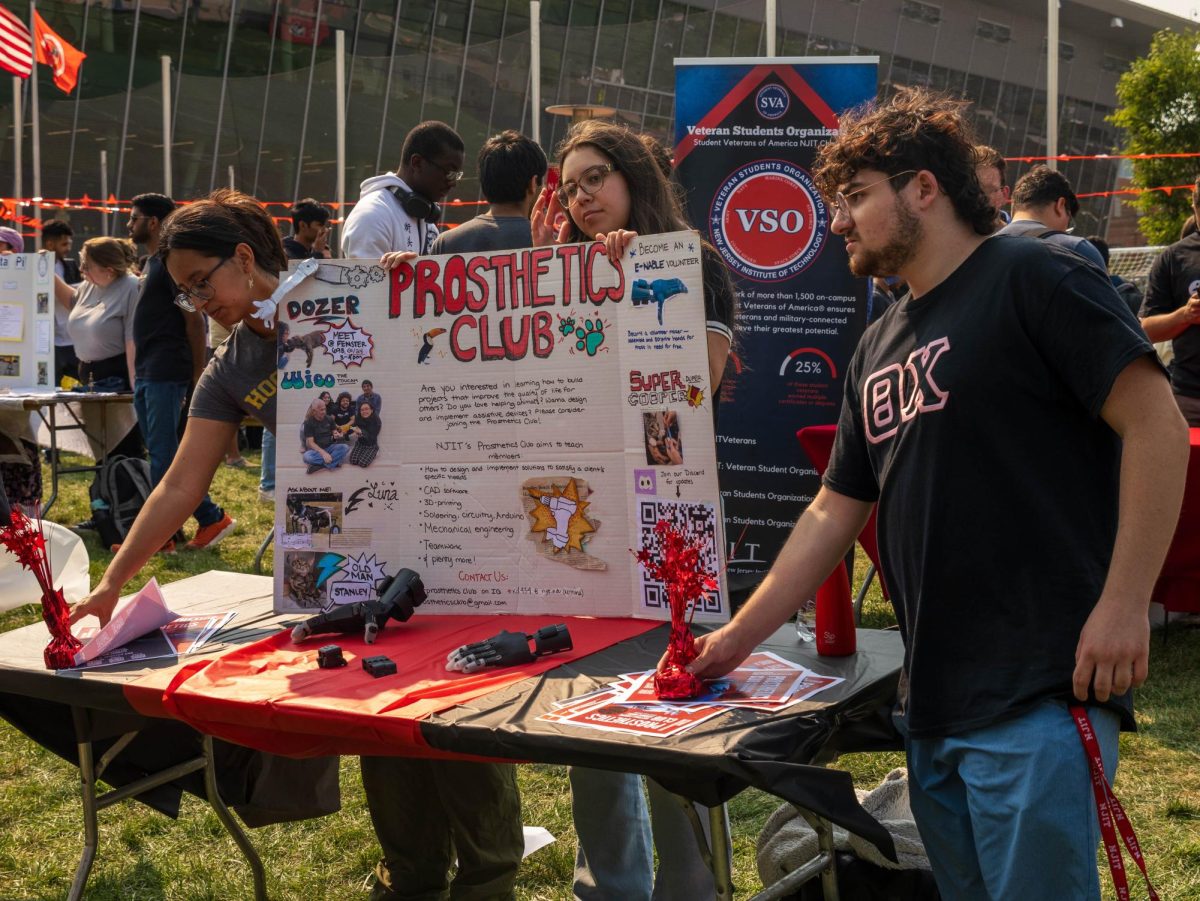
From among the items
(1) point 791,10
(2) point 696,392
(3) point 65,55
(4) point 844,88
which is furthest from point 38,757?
(1) point 791,10

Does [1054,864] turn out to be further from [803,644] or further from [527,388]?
[527,388]

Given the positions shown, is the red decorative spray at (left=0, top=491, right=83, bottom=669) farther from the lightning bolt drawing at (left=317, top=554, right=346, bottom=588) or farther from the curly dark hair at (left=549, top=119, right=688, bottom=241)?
the curly dark hair at (left=549, top=119, right=688, bottom=241)

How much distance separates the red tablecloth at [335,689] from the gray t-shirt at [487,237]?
79.9 inches

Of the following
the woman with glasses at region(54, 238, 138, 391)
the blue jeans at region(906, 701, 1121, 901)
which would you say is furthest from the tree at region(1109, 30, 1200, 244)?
the blue jeans at region(906, 701, 1121, 901)

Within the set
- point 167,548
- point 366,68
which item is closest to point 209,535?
point 167,548

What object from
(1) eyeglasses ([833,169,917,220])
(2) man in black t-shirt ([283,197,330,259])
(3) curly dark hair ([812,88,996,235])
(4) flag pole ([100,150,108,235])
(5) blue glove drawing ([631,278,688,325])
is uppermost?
Result: (4) flag pole ([100,150,108,235])

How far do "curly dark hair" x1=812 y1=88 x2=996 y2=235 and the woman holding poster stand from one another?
0.63 metres

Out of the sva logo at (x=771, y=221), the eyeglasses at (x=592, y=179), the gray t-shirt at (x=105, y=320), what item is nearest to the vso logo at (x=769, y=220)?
the sva logo at (x=771, y=221)

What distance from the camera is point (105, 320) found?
743cm

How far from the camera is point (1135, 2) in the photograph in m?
30.4

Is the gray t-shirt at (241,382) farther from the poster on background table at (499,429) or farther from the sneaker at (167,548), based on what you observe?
the sneaker at (167,548)

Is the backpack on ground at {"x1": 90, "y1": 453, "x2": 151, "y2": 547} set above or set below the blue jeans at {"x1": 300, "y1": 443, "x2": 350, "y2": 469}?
below

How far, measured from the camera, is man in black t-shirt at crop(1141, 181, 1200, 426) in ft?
16.7

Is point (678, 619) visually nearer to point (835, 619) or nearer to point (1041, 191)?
point (835, 619)
